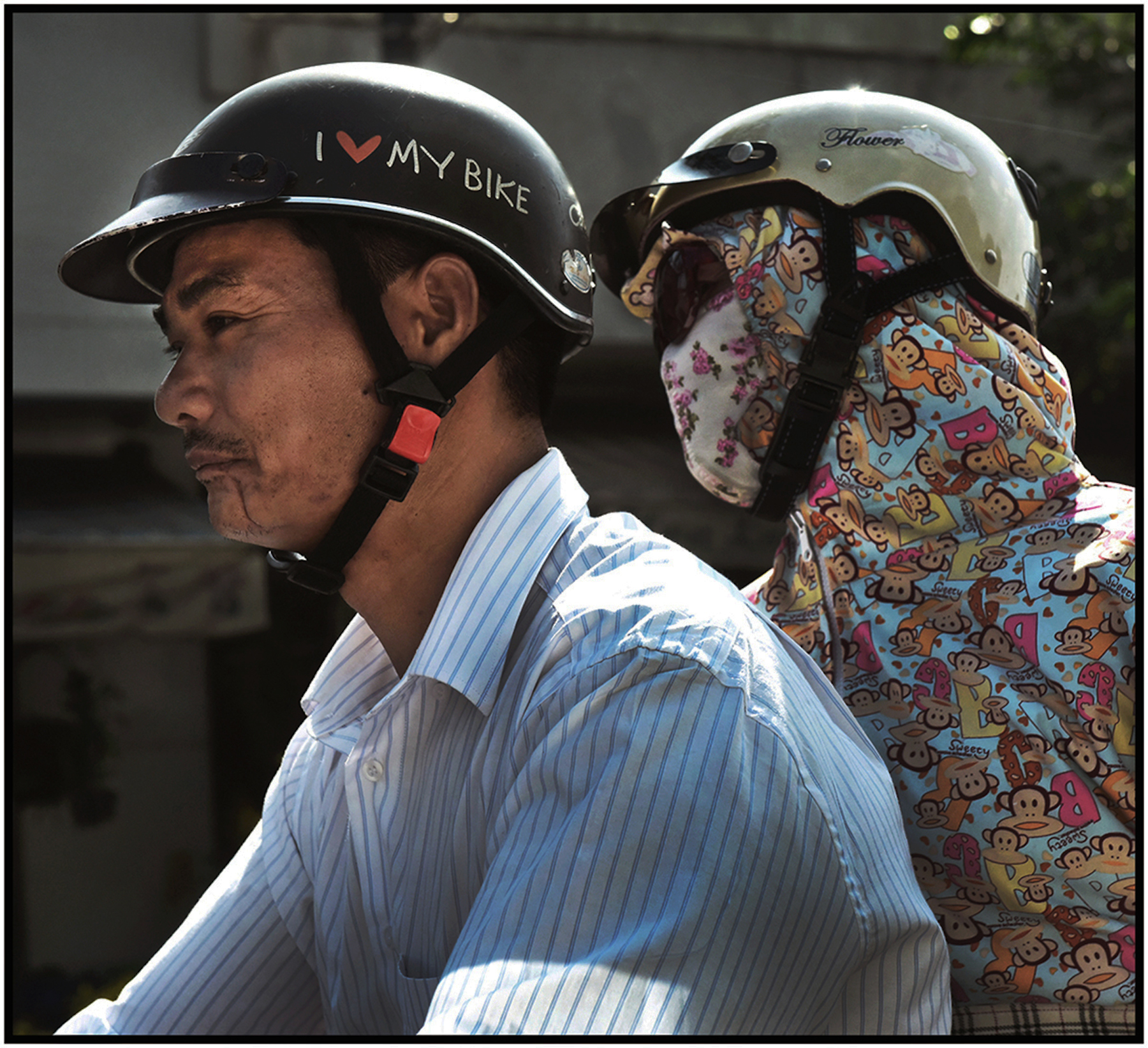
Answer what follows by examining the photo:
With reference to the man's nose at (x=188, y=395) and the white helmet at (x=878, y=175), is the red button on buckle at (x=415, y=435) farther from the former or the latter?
the white helmet at (x=878, y=175)

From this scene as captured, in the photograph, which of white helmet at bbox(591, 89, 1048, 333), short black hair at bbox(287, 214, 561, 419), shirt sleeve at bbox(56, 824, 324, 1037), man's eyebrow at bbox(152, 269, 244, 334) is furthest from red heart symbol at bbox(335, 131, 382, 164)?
shirt sleeve at bbox(56, 824, 324, 1037)

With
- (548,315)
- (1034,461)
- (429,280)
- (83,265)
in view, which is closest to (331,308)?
(429,280)

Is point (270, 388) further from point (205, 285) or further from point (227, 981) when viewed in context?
point (227, 981)

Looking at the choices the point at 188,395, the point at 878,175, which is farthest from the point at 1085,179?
the point at 188,395

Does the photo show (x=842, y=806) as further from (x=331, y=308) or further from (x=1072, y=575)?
(x=331, y=308)

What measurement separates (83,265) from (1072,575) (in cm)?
209

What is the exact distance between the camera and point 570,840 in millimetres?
1477

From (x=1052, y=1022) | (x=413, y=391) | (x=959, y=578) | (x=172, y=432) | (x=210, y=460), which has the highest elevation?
(x=413, y=391)

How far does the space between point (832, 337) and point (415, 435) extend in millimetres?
1019

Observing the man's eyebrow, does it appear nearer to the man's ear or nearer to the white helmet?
the man's ear

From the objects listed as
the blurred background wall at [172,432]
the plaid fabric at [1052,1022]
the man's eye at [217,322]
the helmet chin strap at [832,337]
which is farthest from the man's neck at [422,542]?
the blurred background wall at [172,432]

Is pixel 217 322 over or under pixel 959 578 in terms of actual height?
over

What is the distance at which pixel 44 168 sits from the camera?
20.9ft

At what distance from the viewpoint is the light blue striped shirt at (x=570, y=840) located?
1435 millimetres
